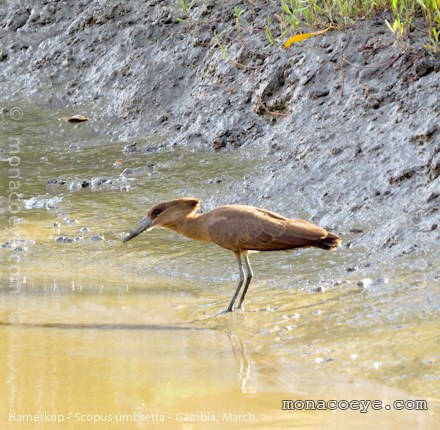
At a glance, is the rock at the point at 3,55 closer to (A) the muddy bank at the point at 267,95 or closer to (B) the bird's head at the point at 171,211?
(A) the muddy bank at the point at 267,95

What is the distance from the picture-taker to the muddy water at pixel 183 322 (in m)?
4.33

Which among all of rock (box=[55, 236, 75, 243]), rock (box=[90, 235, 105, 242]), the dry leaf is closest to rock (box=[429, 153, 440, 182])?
the dry leaf

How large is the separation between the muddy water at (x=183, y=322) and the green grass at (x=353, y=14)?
1.35 meters

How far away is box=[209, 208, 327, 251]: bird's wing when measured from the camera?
629 cm

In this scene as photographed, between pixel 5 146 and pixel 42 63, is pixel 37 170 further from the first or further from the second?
pixel 42 63

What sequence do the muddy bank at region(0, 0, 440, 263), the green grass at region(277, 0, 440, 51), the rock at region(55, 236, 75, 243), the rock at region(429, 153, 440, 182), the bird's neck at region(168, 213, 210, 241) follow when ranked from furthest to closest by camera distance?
the green grass at region(277, 0, 440, 51)
the rock at region(55, 236, 75, 243)
the muddy bank at region(0, 0, 440, 263)
the rock at region(429, 153, 440, 182)
the bird's neck at region(168, 213, 210, 241)

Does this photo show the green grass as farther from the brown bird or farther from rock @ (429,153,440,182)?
the brown bird

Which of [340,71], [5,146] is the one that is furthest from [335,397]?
[5,146]

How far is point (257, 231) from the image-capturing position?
6375mm

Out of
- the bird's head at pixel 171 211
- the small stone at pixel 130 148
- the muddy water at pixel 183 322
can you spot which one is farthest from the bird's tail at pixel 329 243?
the small stone at pixel 130 148

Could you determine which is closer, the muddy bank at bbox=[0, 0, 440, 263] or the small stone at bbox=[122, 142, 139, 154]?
the muddy bank at bbox=[0, 0, 440, 263]

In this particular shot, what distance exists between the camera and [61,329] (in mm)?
5809

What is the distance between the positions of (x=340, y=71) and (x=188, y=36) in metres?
2.75

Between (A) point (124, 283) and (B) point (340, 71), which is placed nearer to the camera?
(A) point (124, 283)
